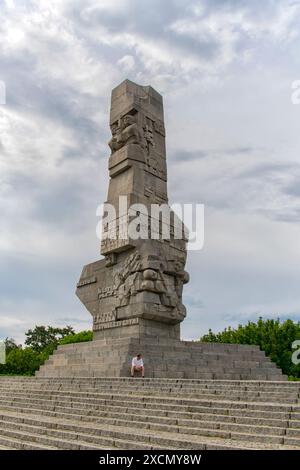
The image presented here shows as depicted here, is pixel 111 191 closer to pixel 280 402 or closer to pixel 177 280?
pixel 177 280

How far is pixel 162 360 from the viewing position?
13.7 meters

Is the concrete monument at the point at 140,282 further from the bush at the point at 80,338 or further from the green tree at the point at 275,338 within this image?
the bush at the point at 80,338

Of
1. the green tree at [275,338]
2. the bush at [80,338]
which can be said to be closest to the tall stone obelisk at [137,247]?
the green tree at [275,338]

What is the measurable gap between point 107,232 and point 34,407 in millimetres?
8475

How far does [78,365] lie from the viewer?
48.7 ft

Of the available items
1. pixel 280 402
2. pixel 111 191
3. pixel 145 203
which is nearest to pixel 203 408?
pixel 280 402

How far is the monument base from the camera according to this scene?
1337 cm

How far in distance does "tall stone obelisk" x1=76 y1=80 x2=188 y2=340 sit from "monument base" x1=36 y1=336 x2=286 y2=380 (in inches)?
29.5

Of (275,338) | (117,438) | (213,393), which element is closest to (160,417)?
(117,438)

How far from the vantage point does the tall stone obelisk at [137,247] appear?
15758 millimetres

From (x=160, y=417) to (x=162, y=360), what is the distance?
A: 6.51 meters

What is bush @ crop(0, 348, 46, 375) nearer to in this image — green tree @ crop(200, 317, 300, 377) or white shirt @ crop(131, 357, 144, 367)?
green tree @ crop(200, 317, 300, 377)

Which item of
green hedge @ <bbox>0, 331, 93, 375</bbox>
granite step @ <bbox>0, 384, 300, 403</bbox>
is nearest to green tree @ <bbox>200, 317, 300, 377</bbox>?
green hedge @ <bbox>0, 331, 93, 375</bbox>

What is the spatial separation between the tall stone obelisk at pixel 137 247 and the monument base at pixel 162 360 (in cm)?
75
